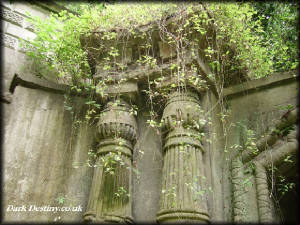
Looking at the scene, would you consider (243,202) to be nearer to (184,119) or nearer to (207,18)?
(184,119)

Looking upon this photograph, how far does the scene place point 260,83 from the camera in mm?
4469

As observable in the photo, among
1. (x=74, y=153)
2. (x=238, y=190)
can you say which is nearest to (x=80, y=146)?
(x=74, y=153)

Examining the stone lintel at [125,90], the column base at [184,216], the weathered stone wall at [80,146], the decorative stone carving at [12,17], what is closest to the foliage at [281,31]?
the weathered stone wall at [80,146]

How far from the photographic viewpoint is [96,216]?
346 centimetres

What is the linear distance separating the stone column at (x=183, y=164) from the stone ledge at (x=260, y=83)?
3.05 ft

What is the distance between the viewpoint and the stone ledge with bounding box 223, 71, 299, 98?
14.0 feet

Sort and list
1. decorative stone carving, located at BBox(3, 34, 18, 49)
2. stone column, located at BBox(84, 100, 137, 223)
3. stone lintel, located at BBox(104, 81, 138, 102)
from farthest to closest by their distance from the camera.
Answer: decorative stone carving, located at BBox(3, 34, 18, 49) < stone lintel, located at BBox(104, 81, 138, 102) < stone column, located at BBox(84, 100, 137, 223)

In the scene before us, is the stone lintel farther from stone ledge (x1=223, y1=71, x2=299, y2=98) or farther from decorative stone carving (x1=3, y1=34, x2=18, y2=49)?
decorative stone carving (x1=3, y1=34, x2=18, y2=49)

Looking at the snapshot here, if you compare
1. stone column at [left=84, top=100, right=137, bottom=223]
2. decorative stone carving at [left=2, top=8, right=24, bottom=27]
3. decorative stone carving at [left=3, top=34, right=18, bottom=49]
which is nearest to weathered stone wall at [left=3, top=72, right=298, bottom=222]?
stone column at [left=84, top=100, right=137, bottom=223]

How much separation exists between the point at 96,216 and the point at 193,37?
2.88 metres

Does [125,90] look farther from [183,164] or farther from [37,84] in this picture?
[37,84]

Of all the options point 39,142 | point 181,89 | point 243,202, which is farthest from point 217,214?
point 39,142

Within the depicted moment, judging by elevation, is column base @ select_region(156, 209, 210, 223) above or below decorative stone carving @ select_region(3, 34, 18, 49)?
below

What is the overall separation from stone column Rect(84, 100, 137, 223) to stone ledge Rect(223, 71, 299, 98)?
5.95ft
